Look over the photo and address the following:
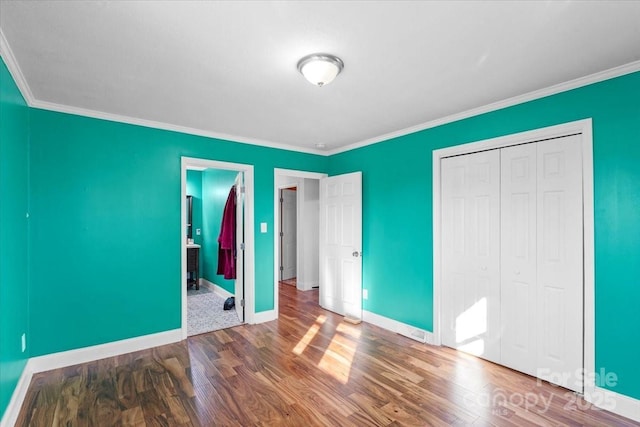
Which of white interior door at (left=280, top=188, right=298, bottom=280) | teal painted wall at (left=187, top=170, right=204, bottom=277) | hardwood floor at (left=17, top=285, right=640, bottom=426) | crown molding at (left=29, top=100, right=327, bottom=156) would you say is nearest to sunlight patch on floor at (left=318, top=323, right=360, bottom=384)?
hardwood floor at (left=17, top=285, right=640, bottom=426)

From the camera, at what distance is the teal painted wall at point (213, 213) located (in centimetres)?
552

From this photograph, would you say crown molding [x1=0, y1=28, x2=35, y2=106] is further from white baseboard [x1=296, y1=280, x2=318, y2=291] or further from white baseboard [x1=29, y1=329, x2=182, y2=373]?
white baseboard [x1=296, y1=280, x2=318, y2=291]

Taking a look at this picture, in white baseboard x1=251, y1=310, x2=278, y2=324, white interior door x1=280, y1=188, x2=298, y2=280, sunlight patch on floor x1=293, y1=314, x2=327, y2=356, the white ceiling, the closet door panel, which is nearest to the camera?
the white ceiling

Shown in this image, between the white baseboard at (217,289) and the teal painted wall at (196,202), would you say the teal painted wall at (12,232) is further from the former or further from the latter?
the teal painted wall at (196,202)

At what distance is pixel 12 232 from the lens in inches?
88.3

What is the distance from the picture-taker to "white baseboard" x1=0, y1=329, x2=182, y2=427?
2.33 meters

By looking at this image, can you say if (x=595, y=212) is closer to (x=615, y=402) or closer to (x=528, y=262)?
(x=528, y=262)

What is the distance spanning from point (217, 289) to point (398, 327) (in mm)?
3470

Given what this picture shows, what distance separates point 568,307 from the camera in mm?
2545

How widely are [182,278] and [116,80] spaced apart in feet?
7.14

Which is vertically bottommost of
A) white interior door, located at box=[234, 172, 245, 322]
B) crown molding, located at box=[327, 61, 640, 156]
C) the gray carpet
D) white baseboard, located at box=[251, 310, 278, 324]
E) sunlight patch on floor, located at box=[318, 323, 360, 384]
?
the gray carpet

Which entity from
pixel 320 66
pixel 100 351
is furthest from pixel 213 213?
pixel 320 66

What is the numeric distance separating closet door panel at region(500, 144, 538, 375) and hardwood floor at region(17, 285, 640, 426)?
0.84ft

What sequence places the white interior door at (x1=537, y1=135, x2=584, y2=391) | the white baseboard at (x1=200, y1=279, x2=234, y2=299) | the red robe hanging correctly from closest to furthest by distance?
the white interior door at (x1=537, y1=135, x2=584, y2=391) < the red robe hanging < the white baseboard at (x1=200, y1=279, x2=234, y2=299)
